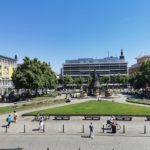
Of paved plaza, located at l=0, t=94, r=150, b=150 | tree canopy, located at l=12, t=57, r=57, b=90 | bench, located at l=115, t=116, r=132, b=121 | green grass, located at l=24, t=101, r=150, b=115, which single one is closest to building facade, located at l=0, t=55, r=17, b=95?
tree canopy, located at l=12, t=57, r=57, b=90

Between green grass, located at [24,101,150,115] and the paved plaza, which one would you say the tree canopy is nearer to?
green grass, located at [24,101,150,115]

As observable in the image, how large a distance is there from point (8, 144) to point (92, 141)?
24.4ft

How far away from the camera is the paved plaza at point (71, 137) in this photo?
82.0 ft

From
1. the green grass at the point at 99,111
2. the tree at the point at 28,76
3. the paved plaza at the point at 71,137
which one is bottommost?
the paved plaza at the point at 71,137

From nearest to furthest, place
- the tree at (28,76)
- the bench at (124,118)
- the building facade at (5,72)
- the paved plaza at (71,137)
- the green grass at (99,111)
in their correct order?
the paved plaza at (71,137) < the bench at (124,118) < the green grass at (99,111) < the tree at (28,76) < the building facade at (5,72)

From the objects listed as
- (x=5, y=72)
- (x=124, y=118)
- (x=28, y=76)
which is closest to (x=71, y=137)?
(x=124, y=118)

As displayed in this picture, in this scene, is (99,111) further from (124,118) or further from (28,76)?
(28,76)

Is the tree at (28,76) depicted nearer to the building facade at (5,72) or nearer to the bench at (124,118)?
the building facade at (5,72)

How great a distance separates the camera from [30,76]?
82438mm

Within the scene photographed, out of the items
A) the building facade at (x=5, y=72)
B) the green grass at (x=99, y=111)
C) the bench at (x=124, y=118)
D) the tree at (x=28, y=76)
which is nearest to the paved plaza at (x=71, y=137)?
the bench at (x=124, y=118)

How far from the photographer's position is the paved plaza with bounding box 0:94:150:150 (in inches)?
984

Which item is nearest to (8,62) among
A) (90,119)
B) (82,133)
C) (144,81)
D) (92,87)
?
(92,87)

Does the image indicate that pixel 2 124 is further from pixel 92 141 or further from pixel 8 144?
pixel 92 141

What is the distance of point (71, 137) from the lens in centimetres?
2889
